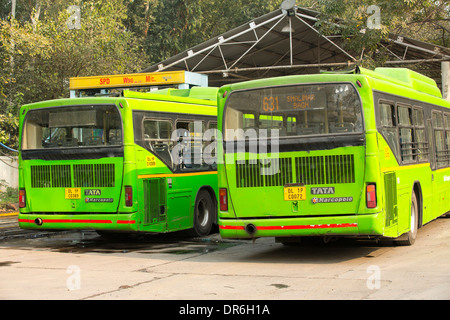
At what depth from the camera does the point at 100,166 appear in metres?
12.5

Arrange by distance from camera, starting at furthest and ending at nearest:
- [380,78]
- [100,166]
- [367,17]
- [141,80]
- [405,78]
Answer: [367,17], [141,80], [405,78], [100,166], [380,78]

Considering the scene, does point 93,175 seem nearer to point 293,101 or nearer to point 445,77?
point 293,101

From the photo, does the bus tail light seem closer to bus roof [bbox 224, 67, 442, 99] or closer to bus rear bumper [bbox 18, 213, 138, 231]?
bus roof [bbox 224, 67, 442, 99]

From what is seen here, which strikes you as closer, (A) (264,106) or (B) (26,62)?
(A) (264,106)

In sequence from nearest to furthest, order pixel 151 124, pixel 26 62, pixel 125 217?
pixel 125 217 < pixel 151 124 < pixel 26 62

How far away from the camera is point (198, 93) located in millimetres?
16156

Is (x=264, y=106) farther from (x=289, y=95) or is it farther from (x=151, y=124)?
(x=151, y=124)

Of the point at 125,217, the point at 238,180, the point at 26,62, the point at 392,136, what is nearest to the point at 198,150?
the point at 125,217

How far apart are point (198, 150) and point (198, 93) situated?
205 centimetres

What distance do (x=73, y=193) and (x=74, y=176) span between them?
323 mm

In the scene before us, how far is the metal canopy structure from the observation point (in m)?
27.0
